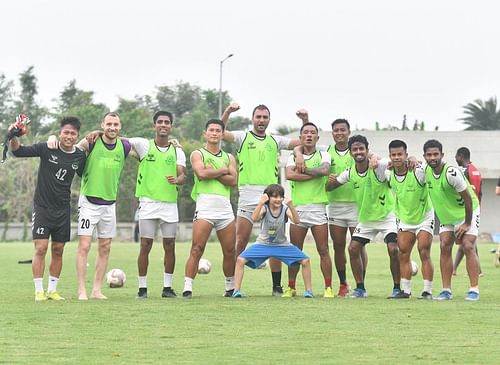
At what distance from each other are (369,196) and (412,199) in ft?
1.88

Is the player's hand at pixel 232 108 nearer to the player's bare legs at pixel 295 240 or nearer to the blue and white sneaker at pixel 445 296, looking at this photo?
the player's bare legs at pixel 295 240

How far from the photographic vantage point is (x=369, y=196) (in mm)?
14609

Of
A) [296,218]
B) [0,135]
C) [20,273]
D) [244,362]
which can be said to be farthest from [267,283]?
[0,135]

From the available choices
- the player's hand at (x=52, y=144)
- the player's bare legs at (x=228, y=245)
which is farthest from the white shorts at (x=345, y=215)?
the player's hand at (x=52, y=144)

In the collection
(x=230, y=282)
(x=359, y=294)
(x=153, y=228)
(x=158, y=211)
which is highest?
(x=158, y=211)

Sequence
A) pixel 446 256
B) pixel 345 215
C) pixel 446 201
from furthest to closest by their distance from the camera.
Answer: pixel 345 215
pixel 446 256
pixel 446 201

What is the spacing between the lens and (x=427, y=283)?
14.3 metres

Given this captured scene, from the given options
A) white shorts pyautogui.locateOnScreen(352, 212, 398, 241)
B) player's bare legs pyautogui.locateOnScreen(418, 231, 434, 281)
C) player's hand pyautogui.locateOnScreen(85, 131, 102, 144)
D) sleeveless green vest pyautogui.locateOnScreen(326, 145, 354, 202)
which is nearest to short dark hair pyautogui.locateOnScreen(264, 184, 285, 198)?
sleeveless green vest pyautogui.locateOnScreen(326, 145, 354, 202)

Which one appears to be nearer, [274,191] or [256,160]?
[274,191]

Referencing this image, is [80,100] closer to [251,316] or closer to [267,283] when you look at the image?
[267,283]

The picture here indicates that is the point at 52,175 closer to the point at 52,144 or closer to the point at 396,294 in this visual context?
the point at 52,144

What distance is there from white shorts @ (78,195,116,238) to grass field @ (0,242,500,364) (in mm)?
944

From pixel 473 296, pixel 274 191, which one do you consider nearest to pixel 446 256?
pixel 473 296

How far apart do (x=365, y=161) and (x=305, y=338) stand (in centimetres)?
517
